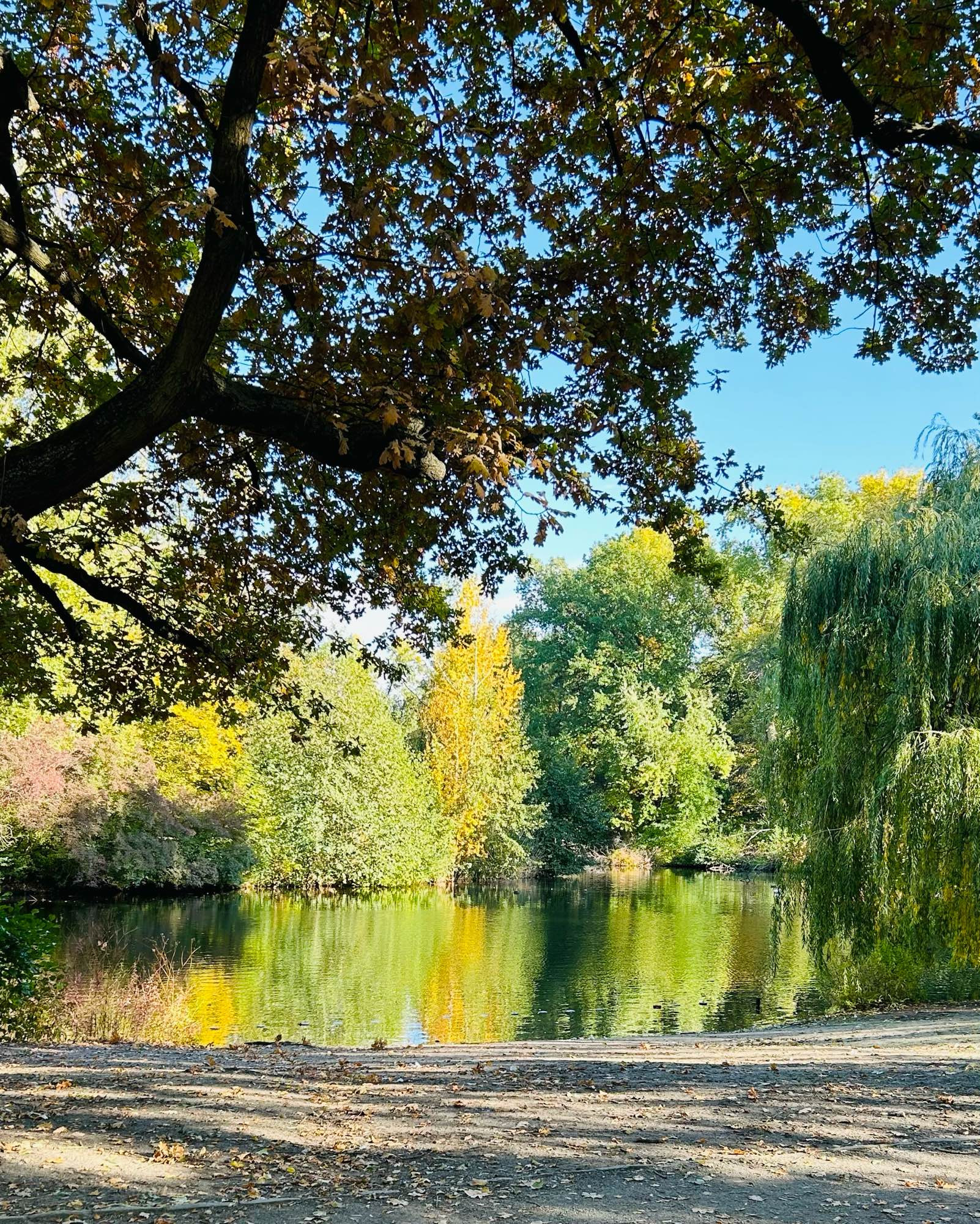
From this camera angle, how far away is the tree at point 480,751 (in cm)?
3584

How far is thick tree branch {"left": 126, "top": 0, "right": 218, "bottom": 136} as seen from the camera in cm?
438

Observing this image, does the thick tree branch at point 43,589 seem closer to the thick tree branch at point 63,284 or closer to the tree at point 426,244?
the tree at point 426,244

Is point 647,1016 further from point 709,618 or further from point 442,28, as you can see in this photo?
point 709,618

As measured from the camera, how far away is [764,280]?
6.64 m

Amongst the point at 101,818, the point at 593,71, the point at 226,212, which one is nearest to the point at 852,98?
the point at 593,71

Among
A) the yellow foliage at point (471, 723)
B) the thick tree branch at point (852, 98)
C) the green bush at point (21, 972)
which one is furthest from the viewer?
the yellow foliage at point (471, 723)

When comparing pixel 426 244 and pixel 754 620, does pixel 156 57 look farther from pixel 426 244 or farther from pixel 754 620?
pixel 754 620

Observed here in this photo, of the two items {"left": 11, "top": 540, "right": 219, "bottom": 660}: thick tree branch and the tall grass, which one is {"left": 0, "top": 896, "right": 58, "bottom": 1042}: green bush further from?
{"left": 11, "top": 540, "right": 219, "bottom": 660}: thick tree branch

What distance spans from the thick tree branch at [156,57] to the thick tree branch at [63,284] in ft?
3.33

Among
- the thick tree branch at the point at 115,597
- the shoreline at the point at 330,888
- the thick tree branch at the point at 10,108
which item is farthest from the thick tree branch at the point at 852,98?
the shoreline at the point at 330,888

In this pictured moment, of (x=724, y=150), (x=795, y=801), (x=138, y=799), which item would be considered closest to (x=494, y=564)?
(x=724, y=150)

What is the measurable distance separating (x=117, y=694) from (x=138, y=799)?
18756 mm

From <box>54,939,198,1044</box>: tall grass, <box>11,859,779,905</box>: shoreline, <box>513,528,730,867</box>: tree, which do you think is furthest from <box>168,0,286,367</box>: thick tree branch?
<box>513,528,730,867</box>: tree

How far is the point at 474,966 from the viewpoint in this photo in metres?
18.3
